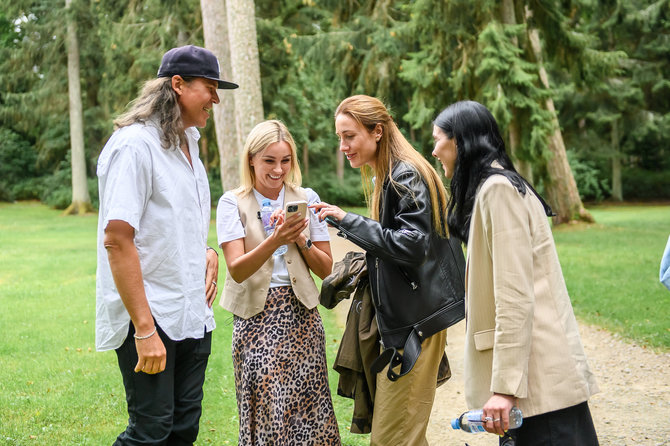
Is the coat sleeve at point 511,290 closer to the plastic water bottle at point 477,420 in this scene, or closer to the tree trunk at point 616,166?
the plastic water bottle at point 477,420

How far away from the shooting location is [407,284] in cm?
318

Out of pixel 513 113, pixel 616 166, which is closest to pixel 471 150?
pixel 513 113

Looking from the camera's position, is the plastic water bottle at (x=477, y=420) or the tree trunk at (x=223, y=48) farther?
the tree trunk at (x=223, y=48)

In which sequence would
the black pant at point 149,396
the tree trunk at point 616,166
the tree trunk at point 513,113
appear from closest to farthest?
the black pant at point 149,396 < the tree trunk at point 513,113 < the tree trunk at point 616,166

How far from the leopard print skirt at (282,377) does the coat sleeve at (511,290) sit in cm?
143

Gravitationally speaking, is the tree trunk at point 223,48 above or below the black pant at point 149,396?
Result: above

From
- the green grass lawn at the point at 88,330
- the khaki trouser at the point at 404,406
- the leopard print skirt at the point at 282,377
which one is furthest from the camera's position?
the green grass lawn at the point at 88,330

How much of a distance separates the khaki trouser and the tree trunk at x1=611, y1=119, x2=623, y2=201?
3610cm

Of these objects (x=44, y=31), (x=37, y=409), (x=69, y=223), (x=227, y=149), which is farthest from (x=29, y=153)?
(x=37, y=409)

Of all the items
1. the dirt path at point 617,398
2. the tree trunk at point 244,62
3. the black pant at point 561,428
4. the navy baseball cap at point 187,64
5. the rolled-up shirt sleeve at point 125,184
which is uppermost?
the tree trunk at point 244,62

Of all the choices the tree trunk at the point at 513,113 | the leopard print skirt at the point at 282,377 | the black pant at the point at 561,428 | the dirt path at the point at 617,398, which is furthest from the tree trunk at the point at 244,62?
the black pant at the point at 561,428

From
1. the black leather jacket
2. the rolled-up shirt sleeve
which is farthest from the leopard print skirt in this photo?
the rolled-up shirt sleeve

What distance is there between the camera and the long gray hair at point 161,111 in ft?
9.87

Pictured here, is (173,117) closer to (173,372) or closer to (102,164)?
(102,164)
